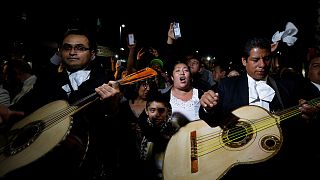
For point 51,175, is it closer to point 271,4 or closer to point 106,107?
point 106,107

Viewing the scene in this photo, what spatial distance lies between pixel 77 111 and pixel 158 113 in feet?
6.23

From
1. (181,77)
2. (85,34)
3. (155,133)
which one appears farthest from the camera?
(181,77)

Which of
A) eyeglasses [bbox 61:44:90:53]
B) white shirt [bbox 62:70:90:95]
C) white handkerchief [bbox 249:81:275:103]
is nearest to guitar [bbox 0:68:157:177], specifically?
white shirt [bbox 62:70:90:95]

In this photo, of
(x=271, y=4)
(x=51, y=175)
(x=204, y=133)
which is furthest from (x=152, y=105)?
(x=271, y=4)

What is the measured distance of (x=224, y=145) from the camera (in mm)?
3092

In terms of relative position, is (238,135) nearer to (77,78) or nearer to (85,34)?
(77,78)

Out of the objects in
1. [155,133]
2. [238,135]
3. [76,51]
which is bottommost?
[155,133]

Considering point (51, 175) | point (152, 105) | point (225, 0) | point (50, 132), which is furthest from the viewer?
point (225, 0)

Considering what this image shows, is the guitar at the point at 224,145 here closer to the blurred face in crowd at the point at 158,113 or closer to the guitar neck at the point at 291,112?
the guitar neck at the point at 291,112

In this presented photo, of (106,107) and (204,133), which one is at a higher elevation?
(106,107)

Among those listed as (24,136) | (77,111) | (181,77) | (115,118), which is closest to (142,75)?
(77,111)

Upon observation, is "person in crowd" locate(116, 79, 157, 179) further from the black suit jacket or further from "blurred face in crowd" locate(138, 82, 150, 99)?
the black suit jacket

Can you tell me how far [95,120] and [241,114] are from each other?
1820mm

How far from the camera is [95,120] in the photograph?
3.25 m
